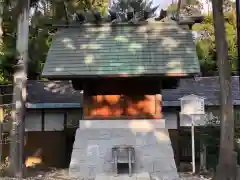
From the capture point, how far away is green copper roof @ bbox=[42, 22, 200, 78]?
32.2 ft

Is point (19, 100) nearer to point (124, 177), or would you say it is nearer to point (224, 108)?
point (124, 177)

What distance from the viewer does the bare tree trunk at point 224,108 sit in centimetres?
808

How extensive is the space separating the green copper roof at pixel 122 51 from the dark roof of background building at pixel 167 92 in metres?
3.45

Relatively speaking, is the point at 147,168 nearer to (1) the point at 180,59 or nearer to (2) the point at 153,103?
(2) the point at 153,103

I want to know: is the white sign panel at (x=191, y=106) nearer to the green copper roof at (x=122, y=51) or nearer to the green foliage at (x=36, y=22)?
the green copper roof at (x=122, y=51)

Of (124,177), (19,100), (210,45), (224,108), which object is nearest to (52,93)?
(19,100)

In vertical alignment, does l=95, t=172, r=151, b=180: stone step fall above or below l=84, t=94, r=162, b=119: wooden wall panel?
below

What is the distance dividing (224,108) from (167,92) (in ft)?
21.1

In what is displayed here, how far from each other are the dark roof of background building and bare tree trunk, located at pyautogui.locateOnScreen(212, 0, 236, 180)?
5.37 m

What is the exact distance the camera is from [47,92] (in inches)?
598

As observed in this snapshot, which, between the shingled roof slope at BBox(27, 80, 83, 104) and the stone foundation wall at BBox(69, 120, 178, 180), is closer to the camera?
the stone foundation wall at BBox(69, 120, 178, 180)

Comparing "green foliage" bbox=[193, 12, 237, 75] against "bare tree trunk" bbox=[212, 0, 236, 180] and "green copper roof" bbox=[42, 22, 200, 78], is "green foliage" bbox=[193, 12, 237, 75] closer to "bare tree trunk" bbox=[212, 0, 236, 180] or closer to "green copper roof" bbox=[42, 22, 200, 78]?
"green copper roof" bbox=[42, 22, 200, 78]

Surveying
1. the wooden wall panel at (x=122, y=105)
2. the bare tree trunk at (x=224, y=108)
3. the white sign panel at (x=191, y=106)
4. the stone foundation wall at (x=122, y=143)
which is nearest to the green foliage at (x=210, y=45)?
the white sign panel at (x=191, y=106)

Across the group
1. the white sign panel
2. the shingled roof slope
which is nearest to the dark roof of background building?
the shingled roof slope
